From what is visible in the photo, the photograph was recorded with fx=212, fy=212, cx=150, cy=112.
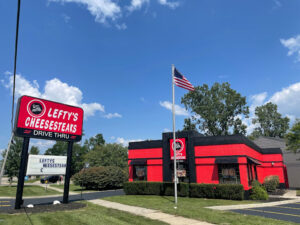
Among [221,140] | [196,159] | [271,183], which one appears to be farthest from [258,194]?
[271,183]

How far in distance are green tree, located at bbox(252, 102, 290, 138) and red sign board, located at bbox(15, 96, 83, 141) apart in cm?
6954

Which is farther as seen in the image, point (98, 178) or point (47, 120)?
point (98, 178)

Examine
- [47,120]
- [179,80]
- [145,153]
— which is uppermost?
[179,80]

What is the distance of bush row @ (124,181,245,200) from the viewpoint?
18702 millimetres

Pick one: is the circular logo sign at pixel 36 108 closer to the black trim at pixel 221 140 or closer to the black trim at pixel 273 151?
the black trim at pixel 221 140

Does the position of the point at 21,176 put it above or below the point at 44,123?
below

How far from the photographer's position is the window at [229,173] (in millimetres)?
20562

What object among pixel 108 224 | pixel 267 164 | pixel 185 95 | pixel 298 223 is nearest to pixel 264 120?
pixel 185 95

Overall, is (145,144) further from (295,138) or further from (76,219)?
(295,138)

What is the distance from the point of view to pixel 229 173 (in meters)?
20.9

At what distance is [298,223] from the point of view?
10172 mm

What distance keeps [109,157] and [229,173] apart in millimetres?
31598

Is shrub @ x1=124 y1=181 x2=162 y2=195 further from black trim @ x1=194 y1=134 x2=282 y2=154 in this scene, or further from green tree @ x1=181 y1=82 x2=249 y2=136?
green tree @ x1=181 y1=82 x2=249 y2=136

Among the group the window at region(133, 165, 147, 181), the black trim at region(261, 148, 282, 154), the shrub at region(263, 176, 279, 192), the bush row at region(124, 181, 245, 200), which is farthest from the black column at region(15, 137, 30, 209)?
the black trim at region(261, 148, 282, 154)
